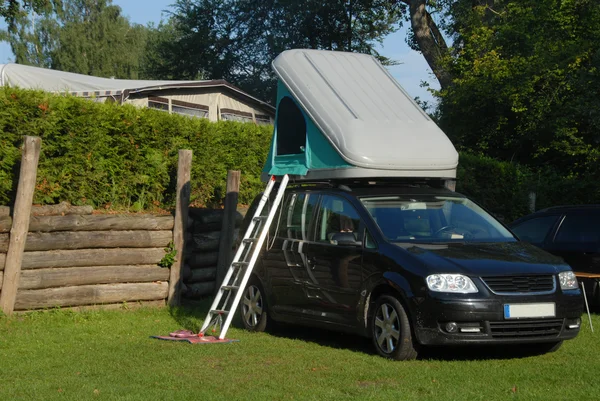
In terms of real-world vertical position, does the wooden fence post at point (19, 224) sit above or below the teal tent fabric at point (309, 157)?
below

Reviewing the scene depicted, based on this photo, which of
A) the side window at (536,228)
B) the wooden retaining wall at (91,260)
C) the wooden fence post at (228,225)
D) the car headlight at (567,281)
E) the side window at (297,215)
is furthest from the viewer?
the wooden fence post at (228,225)

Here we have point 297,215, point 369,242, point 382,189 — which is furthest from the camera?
point 297,215

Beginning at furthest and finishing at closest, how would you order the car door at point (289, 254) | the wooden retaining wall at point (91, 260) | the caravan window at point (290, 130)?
the caravan window at point (290, 130) → the wooden retaining wall at point (91, 260) → the car door at point (289, 254)

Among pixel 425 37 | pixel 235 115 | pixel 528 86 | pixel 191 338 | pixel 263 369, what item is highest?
pixel 425 37

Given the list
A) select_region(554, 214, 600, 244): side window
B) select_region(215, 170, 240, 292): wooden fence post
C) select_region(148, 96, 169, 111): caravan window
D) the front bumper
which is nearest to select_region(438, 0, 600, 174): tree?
select_region(554, 214, 600, 244): side window

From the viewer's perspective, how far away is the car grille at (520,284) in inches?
359

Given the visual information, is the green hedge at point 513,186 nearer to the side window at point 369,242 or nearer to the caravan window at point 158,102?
the caravan window at point 158,102

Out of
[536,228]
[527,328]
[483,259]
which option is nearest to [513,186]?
[536,228]

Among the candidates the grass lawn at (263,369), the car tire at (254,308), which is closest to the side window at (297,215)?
the car tire at (254,308)

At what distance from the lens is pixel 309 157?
11.3 metres

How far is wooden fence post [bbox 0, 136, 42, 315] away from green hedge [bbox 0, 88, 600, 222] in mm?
564

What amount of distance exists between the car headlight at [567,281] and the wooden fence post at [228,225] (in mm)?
6375

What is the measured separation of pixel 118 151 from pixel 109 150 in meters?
0.25

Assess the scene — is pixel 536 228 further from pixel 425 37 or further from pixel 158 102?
pixel 425 37
